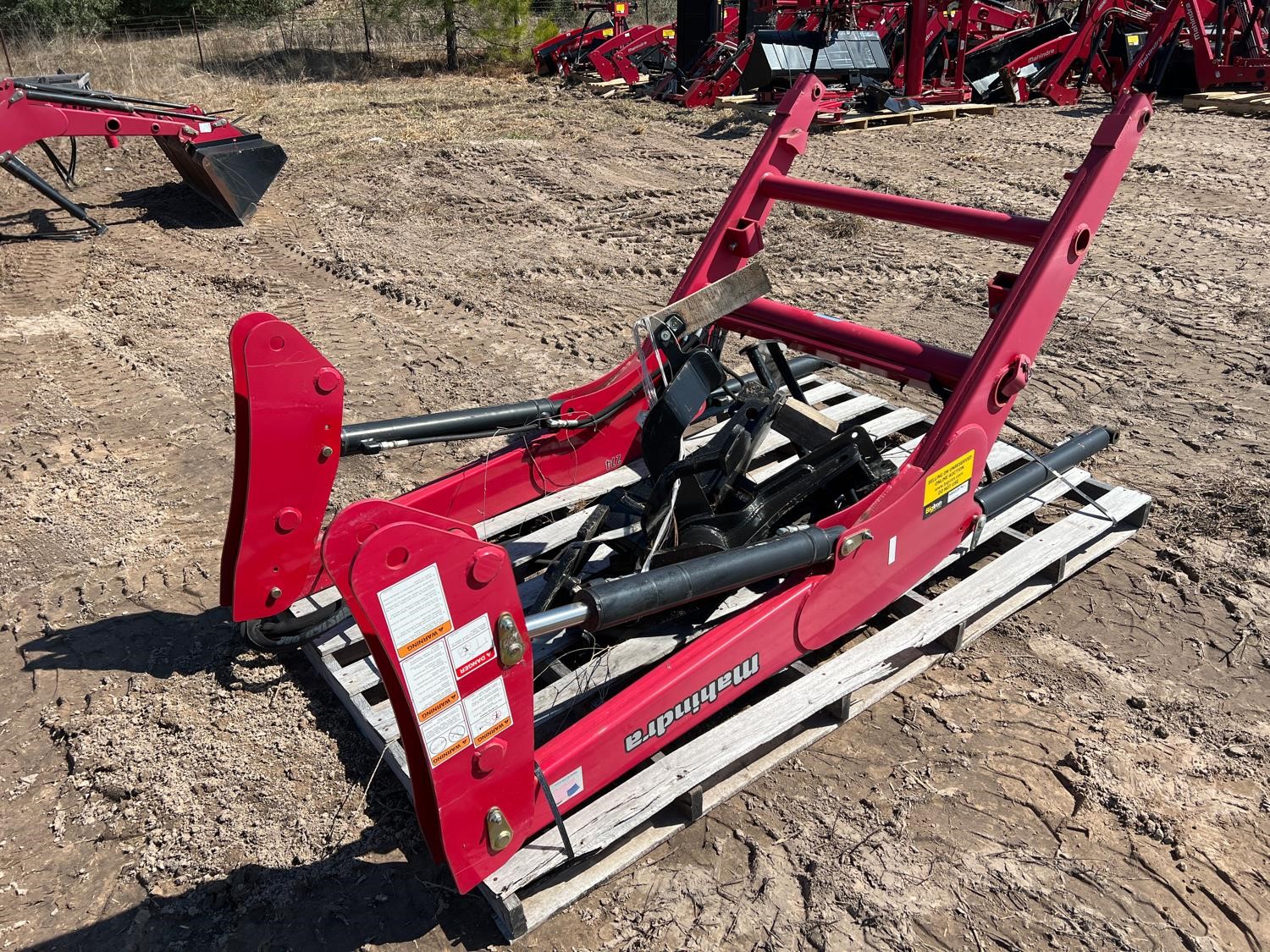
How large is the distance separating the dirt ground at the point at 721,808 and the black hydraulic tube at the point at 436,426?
36.9 inches

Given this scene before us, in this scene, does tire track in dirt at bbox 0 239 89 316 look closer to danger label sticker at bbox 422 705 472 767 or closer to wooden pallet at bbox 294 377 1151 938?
wooden pallet at bbox 294 377 1151 938

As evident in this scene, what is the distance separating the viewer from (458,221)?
9203 millimetres

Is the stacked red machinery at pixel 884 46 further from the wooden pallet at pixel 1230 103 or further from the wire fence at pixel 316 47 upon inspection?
the wire fence at pixel 316 47

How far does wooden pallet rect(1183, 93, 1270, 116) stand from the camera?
496 inches

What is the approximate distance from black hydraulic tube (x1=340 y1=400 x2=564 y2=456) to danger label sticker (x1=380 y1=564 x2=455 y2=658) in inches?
55.8

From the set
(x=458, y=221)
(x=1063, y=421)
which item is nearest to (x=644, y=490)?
(x=1063, y=421)

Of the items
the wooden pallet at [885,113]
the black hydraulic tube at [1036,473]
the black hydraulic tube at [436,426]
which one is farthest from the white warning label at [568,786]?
the wooden pallet at [885,113]

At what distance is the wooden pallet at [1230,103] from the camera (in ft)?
41.3

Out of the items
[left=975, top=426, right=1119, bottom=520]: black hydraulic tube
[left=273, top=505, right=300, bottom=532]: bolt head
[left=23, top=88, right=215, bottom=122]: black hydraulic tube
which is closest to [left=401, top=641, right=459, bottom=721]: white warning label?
[left=273, top=505, right=300, bottom=532]: bolt head

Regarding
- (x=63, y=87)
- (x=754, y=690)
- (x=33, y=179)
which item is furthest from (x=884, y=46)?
(x=754, y=690)

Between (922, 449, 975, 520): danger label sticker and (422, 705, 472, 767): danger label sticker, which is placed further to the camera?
(922, 449, 975, 520): danger label sticker

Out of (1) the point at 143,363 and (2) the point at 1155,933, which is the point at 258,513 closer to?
(2) the point at 1155,933

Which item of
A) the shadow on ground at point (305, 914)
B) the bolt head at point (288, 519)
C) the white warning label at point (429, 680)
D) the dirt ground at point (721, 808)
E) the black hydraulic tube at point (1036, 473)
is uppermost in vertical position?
the white warning label at point (429, 680)

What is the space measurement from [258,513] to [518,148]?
9.33 metres
